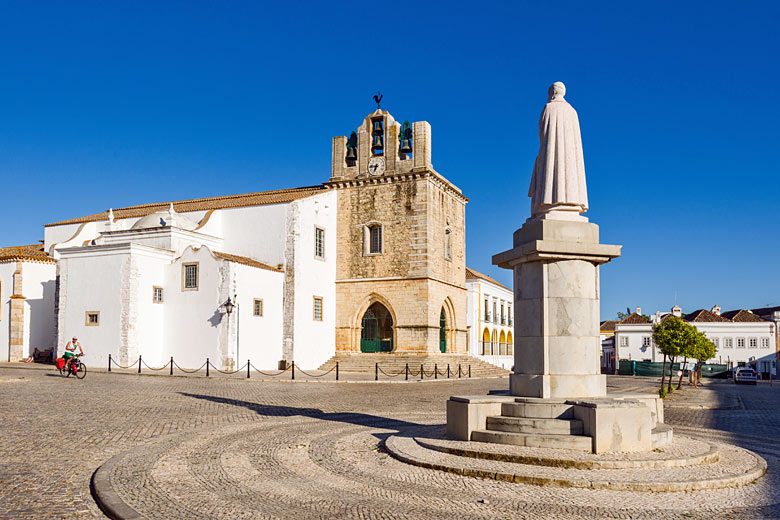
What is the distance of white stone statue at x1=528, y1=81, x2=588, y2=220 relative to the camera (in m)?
9.39

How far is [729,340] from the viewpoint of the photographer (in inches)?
2366

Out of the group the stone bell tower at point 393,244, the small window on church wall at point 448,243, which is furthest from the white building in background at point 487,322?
the small window on church wall at point 448,243

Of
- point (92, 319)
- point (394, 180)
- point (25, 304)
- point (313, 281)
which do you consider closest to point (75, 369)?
point (92, 319)

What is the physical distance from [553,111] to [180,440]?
7217 millimetres

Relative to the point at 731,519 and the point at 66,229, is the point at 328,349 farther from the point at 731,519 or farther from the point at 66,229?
the point at 731,519

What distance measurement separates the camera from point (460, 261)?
40062 mm

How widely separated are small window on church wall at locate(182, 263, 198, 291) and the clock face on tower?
1129 centimetres

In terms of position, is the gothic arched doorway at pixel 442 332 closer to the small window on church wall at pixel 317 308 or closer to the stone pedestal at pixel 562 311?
the small window on church wall at pixel 317 308

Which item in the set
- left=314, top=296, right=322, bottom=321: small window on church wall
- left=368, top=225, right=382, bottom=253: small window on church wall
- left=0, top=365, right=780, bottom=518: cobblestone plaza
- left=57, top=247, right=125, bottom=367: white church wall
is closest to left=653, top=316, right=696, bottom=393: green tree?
left=0, top=365, right=780, bottom=518: cobblestone plaza

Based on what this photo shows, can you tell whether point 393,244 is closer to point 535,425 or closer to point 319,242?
point 319,242

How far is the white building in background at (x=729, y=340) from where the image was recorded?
59.4 meters

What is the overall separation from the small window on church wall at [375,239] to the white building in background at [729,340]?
33.2 m

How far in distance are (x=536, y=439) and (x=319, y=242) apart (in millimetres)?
28697

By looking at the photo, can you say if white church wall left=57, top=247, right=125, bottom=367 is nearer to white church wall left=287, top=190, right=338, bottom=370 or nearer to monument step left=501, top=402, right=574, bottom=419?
white church wall left=287, top=190, right=338, bottom=370
